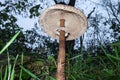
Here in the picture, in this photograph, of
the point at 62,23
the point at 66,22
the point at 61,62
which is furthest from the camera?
the point at 66,22

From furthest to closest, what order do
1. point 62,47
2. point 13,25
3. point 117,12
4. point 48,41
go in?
1. point 117,12
2. point 48,41
3. point 13,25
4. point 62,47

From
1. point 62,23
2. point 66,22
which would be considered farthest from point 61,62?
point 66,22

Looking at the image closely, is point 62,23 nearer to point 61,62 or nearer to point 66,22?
point 66,22

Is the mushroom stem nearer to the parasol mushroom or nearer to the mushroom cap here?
the parasol mushroom

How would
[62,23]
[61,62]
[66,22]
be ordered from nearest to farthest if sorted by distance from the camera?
[61,62] < [62,23] < [66,22]

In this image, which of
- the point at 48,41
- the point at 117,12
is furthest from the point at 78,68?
the point at 117,12

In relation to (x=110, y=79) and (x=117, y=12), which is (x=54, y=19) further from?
(x=117, y=12)

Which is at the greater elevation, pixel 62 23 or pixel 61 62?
pixel 62 23

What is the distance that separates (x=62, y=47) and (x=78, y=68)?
0.88 meters

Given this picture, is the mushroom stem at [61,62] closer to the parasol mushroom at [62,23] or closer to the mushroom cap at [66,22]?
the parasol mushroom at [62,23]

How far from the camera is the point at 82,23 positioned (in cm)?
280

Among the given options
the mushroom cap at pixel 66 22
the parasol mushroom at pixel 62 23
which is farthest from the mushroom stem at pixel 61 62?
the mushroom cap at pixel 66 22

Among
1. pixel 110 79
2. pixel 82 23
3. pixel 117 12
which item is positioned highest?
pixel 117 12

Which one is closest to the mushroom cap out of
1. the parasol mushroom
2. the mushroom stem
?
the parasol mushroom
